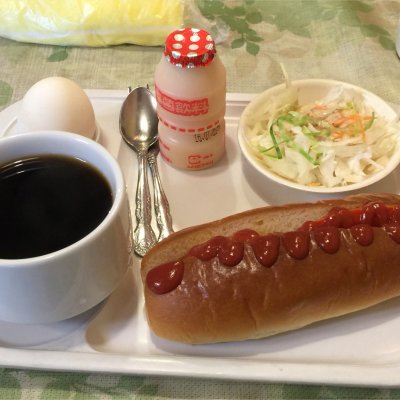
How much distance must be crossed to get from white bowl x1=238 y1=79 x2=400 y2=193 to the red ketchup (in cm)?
13

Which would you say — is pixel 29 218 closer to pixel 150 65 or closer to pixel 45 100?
pixel 45 100

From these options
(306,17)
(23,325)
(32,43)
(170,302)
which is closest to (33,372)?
(23,325)

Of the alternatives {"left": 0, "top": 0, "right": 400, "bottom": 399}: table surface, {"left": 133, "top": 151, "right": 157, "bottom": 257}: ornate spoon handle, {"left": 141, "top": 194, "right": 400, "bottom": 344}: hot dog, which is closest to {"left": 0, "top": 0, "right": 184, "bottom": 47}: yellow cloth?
{"left": 0, "top": 0, "right": 400, "bottom": 399}: table surface

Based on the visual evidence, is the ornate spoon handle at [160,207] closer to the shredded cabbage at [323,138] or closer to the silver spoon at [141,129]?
the silver spoon at [141,129]

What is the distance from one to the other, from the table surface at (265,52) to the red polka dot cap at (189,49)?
48cm

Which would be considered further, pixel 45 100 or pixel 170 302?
pixel 45 100

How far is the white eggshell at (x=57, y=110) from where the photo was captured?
1141 millimetres

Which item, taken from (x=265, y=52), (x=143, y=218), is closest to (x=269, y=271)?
(x=143, y=218)

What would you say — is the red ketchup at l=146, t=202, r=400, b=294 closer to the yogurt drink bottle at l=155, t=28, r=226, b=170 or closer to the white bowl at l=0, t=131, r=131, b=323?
the white bowl at l=0, t=131, r=131, b=323

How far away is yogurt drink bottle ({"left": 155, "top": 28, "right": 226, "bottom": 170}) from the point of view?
3.32ft

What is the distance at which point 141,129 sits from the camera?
1225 mm

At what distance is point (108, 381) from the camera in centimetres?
81

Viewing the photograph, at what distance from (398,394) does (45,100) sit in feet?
3.12

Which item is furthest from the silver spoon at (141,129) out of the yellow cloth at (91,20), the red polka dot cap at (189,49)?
the yellow cloth at (91,20)
